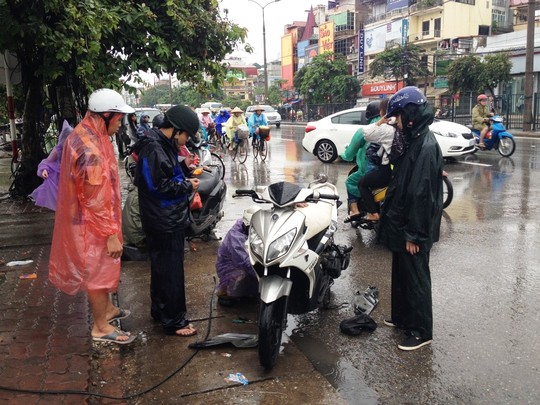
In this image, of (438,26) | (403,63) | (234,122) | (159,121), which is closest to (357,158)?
(159,121)

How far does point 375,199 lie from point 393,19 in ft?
151

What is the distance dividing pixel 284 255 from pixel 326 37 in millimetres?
59060

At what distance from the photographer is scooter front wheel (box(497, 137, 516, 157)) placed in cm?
1355

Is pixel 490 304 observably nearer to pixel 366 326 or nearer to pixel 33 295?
pixel 366 326

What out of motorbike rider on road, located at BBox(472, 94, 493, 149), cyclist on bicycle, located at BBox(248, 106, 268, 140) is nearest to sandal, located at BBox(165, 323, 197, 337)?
motorbike rider on road, located at BBox(472, 94, 493, 149)

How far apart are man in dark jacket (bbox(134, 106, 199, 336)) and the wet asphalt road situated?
96 cm

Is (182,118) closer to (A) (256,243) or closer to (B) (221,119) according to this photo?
(A) (256,243)

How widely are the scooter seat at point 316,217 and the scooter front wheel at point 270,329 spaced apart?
0.58 meters

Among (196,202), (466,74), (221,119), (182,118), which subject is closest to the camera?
(182,118)

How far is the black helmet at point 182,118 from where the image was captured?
3.68 metres

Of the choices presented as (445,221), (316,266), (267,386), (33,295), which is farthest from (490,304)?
(33,295)

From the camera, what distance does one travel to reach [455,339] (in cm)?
376

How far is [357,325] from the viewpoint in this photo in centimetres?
392

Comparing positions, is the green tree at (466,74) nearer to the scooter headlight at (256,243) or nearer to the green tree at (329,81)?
the green tree at (329,81)
